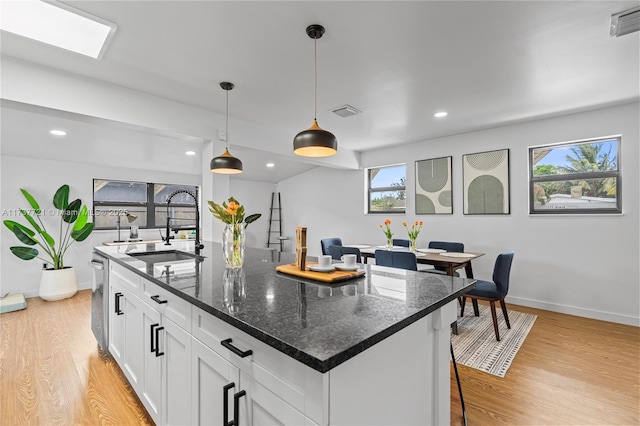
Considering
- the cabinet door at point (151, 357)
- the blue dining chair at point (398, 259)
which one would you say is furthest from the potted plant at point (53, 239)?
the blue dining chair at point (398, 259)

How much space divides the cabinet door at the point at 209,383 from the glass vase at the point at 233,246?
62 cm

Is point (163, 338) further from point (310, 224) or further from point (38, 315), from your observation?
point (310, 224)

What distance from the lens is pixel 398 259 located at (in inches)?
128

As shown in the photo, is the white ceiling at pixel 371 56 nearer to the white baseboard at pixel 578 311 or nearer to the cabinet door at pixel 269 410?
the cabinet door at pixel 269 410

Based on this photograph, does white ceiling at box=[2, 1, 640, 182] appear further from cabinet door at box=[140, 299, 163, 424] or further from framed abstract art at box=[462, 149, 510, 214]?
cabinet door at box=[140, 299, 163, 424]

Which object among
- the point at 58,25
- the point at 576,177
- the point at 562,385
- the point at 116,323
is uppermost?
the point at 58,25

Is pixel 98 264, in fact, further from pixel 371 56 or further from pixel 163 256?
pixel 371 56

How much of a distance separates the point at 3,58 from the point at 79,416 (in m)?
2.78

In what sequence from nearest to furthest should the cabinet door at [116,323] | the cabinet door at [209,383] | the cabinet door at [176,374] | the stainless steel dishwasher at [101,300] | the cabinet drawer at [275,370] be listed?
the cabinet drawer at [275,370] < the cabinet door at [209,383] < the cabinet door at [176,374] < the cabinet door at [116,323] < the stainless steel dishwasher at [101,300]

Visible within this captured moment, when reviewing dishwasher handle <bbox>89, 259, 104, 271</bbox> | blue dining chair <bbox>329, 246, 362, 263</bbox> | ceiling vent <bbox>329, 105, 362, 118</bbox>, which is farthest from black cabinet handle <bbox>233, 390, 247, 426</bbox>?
ceiling vent <bbox>329, 105, 362, 118</bbox>

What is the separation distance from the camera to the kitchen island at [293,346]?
81 centimetres

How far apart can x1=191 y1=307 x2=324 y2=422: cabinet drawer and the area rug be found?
2.31m

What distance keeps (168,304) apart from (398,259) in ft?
7.79

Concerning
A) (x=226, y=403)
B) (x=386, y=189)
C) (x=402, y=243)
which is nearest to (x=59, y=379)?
(x=226, y=403)
